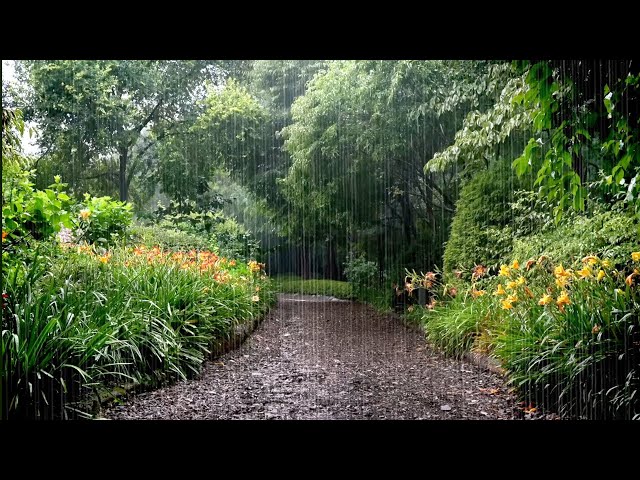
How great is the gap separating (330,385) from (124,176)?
9.91 ft

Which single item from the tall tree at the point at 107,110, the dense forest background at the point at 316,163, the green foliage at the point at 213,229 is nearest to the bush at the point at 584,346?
the dense forest background at the point at 316,163

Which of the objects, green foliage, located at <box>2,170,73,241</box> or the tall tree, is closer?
green foliage, located at <box>2,170,73,241</box>

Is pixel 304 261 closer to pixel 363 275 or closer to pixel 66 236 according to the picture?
pixel 363 275

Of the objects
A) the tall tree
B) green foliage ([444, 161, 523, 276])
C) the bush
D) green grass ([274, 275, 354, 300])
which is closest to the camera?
the bush

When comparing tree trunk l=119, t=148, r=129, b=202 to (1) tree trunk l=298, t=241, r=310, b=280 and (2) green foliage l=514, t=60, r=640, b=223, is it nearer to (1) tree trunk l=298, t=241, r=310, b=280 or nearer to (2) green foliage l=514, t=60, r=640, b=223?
(1) tree trunk l=298, t=241, r=310, b=280

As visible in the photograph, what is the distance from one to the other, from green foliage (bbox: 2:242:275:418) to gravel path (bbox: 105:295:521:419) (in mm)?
210

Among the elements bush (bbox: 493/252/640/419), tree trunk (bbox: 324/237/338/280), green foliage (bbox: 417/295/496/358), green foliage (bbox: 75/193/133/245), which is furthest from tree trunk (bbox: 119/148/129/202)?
bush (bbox: 493/252/640/419)

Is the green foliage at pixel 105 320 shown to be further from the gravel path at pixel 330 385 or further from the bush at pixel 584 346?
the bush at pixel 584 346

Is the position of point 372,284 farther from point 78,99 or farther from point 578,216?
point 78,99

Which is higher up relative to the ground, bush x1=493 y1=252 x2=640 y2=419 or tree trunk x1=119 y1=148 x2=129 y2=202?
tree trunk x1=119 y1=148 x2=129 y2=202

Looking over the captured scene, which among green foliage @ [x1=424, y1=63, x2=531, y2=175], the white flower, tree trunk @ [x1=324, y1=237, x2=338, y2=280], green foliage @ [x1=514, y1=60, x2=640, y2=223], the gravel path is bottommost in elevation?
the gravel path

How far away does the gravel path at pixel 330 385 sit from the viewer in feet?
10.7

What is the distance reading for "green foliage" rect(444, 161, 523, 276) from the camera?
16.5ft
